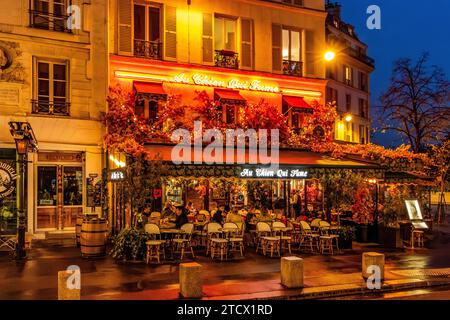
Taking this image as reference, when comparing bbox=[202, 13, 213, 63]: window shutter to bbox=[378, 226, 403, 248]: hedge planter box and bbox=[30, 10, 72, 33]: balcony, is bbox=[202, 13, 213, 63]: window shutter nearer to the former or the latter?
bbox=[30, 10, 72, 33]: balcony

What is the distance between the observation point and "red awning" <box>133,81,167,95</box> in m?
17.8

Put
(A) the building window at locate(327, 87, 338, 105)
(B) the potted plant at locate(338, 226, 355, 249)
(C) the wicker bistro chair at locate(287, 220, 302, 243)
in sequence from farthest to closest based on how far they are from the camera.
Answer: (A) the building window at locate(327, 87, 338, 105) → (C) the wicker bistro chair at locate(287, 220, 302, 243) → (B) the potted plant at locate(338, 226, 355, 249)

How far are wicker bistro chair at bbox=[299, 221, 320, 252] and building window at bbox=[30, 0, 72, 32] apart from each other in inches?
407

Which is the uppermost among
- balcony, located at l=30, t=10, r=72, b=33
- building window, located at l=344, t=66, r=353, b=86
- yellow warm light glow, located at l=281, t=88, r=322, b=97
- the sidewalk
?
building window, located at l=344, t=66, r=353, b=86

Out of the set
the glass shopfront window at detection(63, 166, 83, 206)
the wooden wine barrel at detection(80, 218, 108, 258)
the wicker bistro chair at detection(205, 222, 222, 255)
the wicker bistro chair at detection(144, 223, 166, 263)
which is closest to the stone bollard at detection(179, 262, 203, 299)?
the wicker bistro chair at detection(144, 223, 166, 263)

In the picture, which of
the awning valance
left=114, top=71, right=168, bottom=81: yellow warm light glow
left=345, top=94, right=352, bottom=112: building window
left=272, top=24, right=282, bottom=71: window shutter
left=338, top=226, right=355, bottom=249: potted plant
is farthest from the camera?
left=345, top=94, right=352, bottom=112: building window

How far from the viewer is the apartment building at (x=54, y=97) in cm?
1642

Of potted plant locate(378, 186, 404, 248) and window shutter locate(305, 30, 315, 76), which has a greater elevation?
window shutter locate(305, 30, 315, 76)

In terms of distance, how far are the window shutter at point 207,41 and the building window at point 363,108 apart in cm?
2290

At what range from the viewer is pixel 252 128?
63.7ft

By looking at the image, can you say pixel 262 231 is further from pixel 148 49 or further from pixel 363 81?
pixel 363 81

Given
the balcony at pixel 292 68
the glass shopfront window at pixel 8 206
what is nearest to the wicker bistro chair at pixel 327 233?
the balcony at pixel 292 68
